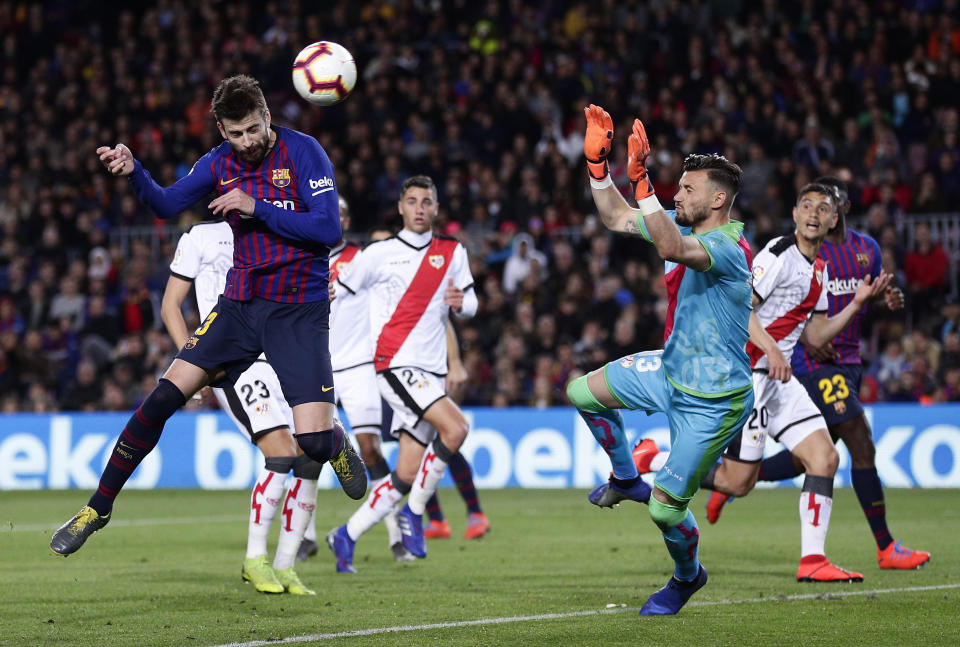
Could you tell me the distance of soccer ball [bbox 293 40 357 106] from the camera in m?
7.33

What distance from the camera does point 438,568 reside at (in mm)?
8922

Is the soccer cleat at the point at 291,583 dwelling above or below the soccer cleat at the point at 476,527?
above

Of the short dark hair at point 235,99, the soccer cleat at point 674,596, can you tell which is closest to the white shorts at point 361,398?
the short dark hair at point 235,99

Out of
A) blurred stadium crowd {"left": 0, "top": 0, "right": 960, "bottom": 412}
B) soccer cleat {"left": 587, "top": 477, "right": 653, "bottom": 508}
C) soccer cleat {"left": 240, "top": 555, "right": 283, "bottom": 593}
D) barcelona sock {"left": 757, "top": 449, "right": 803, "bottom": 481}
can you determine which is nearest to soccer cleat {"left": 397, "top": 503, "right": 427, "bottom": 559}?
soccer cleat {"left": 240, "top": 555, "right": 283, "bottom": 593}

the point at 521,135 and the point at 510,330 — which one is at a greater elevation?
the point at 521,135

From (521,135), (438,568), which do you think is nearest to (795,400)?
(438,568)

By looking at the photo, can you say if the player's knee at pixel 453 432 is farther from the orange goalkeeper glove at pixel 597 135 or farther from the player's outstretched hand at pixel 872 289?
the orange goalkeeper glove at pixel 597 135

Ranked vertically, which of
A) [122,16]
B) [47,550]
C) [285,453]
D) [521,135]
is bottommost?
[47,550]

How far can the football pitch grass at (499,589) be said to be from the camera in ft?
20.0

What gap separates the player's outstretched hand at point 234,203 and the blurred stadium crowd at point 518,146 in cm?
1026

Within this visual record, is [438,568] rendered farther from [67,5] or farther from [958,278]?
[67,5]

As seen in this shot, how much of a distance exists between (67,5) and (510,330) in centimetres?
1370

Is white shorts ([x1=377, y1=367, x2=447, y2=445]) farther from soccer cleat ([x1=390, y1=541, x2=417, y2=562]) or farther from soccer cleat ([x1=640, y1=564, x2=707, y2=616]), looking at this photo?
soccer cleat ([x1=640, y1=564, x2=707, y2=616])

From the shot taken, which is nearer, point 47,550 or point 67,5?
point 47,550
